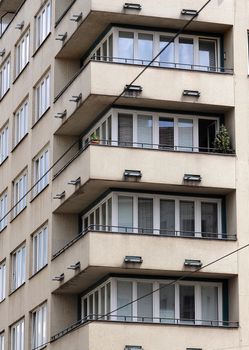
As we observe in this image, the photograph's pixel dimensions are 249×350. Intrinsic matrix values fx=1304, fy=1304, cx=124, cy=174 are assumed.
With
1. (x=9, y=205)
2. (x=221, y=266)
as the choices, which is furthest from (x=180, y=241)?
(x=9, y=205)

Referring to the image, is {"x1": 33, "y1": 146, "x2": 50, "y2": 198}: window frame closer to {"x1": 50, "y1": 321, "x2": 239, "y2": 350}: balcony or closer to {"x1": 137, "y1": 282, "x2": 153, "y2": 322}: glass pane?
{"x1": 137, "y1": 282, "x2": 153, "y2": 322}: glass pane

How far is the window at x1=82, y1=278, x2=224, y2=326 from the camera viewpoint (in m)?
45.8

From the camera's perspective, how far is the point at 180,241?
45875mm

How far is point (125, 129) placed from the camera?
4747 centimetres

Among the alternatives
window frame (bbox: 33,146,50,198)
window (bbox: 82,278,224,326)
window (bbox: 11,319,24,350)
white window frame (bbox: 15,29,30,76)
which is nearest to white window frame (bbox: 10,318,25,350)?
window (bbox: 11,319,24,350)

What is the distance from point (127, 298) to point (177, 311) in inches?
71.7

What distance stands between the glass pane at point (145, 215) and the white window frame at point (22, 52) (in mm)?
13969

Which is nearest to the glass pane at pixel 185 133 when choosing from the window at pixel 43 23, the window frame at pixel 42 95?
the window frame at pixel 42 95

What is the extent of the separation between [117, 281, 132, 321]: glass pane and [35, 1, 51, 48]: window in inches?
528

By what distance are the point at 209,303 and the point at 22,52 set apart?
1883cm

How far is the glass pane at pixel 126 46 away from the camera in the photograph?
47.9 metres

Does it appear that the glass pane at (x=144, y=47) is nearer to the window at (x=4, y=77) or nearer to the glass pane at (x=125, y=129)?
the glass pane at (x=125, y=129)

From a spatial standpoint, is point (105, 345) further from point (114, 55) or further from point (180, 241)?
point (114, 55)

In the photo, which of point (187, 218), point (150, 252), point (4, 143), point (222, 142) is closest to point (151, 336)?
point (150, 252)
